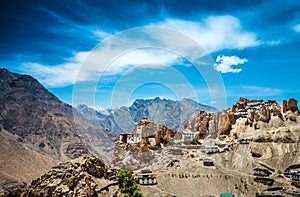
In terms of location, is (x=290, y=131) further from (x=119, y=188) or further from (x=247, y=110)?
(x=119, y=188)

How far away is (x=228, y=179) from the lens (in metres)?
57.9

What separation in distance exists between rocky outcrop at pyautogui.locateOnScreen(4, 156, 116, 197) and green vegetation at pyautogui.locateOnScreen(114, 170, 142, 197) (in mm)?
2477

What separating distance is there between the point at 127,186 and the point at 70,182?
10615 mm

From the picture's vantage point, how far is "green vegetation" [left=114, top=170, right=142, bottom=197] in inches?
1919

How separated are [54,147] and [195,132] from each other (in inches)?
5263

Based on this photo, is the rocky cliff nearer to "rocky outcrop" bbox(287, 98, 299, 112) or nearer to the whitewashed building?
"rocky outcrop" bbox(287, 98, 299, 112)

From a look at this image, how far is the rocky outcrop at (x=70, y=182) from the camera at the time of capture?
4275 cm

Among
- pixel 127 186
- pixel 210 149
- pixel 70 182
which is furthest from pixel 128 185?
pixel 210 149

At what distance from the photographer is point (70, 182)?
43.4 m

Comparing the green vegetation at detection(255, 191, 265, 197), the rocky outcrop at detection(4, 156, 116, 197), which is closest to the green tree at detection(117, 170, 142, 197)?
the rocky outcrop at detection(4, 156, 116, 197)

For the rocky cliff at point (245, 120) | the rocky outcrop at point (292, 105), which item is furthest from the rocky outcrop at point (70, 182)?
the rocky outcrop at point (292, 105)

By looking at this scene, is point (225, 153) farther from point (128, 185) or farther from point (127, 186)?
point (127, 186)

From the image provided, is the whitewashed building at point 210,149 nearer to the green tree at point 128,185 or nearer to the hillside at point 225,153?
the hillside at point 225,153

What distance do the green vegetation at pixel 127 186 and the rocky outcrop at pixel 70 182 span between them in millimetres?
2477
